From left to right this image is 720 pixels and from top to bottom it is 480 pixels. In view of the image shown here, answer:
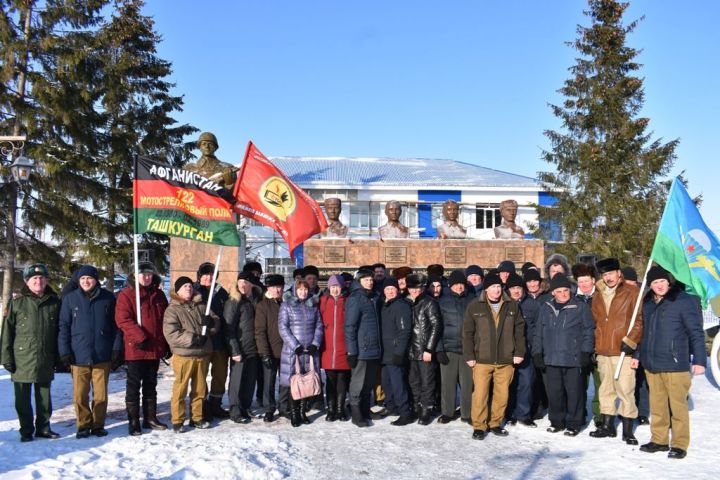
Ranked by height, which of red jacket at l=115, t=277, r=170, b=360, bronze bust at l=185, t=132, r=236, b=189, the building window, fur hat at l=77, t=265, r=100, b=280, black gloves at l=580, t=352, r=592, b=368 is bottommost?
black gloves at l=580, t=352, r=592, b=368

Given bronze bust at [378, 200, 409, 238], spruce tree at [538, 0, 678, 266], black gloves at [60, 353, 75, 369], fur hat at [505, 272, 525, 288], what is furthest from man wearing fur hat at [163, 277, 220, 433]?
spruce tree at [538, 0, 678, 266]

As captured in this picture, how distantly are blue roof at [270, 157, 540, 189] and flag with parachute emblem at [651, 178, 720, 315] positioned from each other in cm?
2210

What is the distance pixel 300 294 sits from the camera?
7.24 m

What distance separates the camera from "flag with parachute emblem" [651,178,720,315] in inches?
251

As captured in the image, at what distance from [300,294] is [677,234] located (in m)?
4.18

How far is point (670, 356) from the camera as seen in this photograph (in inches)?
238

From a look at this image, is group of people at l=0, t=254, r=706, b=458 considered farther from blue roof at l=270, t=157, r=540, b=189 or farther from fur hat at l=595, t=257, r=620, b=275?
blue roof at l=270, t=157, r=540, b=189

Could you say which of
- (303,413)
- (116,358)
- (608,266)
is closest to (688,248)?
(608,266)

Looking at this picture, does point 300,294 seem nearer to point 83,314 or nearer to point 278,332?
point 278,332

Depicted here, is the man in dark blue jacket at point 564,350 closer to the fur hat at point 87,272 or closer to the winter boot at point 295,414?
the winter boot at point 295,414

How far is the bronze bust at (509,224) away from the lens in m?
Answer: 12.3

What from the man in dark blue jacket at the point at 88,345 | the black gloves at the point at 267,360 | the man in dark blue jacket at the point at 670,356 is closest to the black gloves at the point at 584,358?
the man in dark blue jacket at the point at 670,356

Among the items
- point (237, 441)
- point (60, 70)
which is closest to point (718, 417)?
point (237, 441)

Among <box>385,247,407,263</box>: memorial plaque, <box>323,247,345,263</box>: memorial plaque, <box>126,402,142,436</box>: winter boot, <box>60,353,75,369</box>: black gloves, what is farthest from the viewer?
<box>385,247,407,263</box>: memorial plaque
